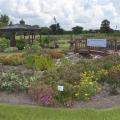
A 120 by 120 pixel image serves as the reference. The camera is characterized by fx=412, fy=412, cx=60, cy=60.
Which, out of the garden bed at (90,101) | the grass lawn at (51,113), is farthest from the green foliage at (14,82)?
the grass lawn at (51,113)

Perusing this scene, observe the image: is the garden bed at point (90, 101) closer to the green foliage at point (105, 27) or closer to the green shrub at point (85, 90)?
the green shrub at point (85, 90)

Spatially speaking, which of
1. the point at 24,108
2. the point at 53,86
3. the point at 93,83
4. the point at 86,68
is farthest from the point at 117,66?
the point at 24,108

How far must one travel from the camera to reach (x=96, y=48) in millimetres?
29812

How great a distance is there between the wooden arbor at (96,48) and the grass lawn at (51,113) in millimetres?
15992

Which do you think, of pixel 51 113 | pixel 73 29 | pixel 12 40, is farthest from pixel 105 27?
pixel 51 113

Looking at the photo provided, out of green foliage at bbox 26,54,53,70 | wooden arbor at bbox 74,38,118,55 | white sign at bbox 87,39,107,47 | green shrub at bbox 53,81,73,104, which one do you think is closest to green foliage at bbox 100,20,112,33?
wooden arbor at bbox 74,38,118,55

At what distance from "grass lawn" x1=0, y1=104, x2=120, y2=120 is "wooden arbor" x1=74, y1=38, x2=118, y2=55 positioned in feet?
52.5

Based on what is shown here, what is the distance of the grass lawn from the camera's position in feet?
30.9

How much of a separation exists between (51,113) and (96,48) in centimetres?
2031

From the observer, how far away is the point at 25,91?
11969 millimetres

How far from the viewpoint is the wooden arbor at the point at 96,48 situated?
2742 centimetres

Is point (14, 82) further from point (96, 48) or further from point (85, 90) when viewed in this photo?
point (96, 48)

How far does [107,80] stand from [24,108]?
3830 millimetres

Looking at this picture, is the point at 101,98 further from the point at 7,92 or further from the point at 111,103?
the point at 7,92
